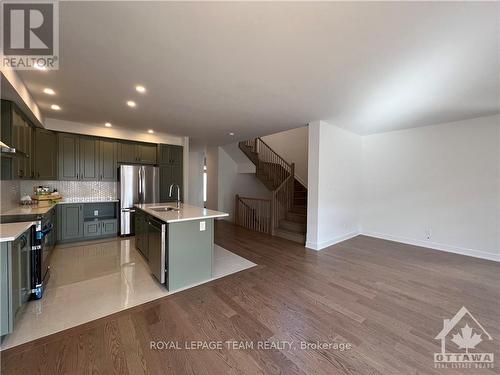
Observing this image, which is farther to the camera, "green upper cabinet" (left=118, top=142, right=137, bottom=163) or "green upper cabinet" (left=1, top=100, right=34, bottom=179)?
"green upper cabinet" (left=118, top=142, right=137, bottom=163)

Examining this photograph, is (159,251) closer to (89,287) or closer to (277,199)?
(89,287)

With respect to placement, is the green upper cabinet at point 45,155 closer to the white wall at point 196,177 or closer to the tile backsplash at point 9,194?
the tile backsplash at point 9,194

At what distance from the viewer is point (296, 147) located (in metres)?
7.27

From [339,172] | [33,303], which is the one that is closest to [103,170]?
[33,303]

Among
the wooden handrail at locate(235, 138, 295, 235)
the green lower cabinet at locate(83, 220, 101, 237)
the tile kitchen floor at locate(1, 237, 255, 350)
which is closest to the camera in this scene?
the tile kitchen floor at locate(1, 237, 255, 350)

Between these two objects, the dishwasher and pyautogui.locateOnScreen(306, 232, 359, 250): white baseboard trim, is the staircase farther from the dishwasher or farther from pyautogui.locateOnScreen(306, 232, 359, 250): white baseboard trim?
the dishwasher

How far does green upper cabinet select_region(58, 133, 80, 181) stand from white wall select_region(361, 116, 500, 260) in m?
7.24

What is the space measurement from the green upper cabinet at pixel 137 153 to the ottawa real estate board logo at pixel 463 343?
6.24 m

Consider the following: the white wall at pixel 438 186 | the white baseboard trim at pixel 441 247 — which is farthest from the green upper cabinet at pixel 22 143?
the white baseboard trim at pixel 441 247

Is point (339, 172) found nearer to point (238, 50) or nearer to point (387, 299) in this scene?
point (387, 299)

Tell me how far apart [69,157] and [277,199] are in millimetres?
5001

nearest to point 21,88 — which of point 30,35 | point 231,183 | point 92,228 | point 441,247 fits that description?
point 30,35

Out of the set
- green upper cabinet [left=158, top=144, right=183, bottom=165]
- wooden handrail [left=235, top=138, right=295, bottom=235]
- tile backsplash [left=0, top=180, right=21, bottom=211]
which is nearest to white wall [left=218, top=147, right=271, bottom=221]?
wooden handrail [left=235, top=138, right=295, bottom=235]

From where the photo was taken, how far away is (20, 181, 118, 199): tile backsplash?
4.11 m
